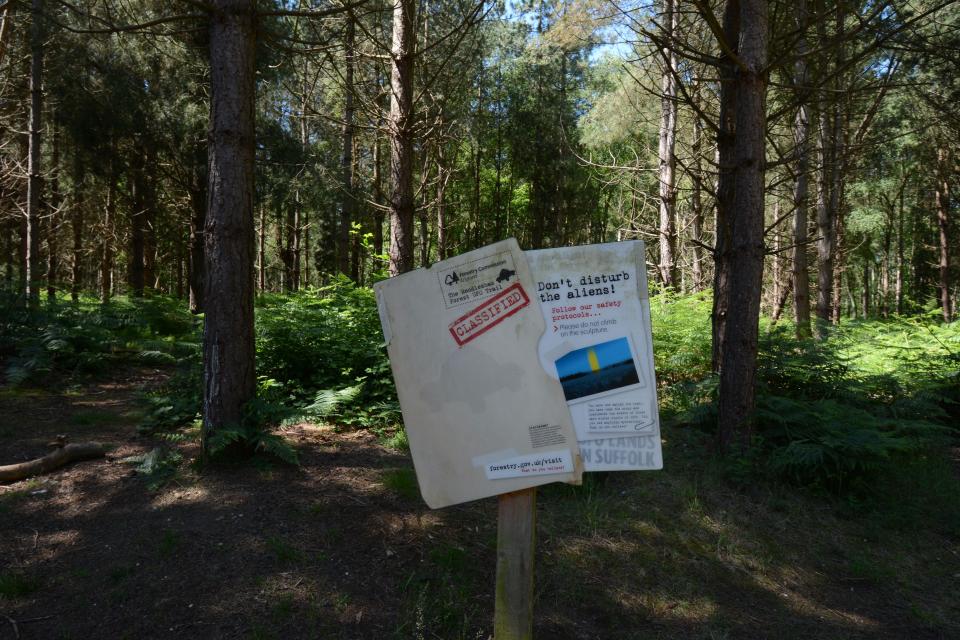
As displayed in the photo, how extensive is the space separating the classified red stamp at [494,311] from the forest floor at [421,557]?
1921 millimetres

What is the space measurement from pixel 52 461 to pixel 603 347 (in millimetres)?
4932

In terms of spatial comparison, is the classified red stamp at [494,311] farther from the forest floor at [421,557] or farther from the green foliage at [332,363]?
the green foliage at [332,363]

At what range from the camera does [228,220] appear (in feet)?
14.5

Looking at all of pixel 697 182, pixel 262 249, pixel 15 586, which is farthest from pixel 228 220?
pixel 262 249

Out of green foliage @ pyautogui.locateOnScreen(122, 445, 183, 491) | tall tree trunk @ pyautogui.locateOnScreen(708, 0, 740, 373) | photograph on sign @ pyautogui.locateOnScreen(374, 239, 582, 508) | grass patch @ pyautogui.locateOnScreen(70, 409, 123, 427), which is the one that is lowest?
green foliage @ pyautogui.locateOnScreen(122, 445, 183, 491)

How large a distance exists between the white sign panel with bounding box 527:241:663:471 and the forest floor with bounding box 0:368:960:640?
1.77 m

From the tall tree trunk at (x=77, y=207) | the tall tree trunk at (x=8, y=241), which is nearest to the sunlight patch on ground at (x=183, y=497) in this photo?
the tall tree trunk at (x=77, y=207)

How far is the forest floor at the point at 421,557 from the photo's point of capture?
10.3 feet

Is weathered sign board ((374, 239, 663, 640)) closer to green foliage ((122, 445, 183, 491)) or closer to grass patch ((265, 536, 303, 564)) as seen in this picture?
grass patch ((265, 536, 303, 564))

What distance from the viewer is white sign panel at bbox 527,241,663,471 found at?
1.96 meters

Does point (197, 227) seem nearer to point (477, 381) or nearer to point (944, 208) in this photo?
point (477, 381)

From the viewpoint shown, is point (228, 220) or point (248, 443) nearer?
point (228, 220)

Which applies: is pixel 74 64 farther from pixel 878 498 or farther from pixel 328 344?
pixel 878 498

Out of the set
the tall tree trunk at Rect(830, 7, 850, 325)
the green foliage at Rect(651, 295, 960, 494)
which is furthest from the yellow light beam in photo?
the tall tree trunk at Rect(830, 7, 850, 325)
